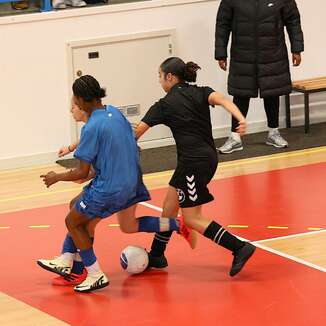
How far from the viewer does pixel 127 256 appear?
7.88 metres

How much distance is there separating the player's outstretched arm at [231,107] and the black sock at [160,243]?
1056mm

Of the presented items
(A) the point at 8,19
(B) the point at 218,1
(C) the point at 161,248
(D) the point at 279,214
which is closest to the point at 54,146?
(A) the point at 8,19

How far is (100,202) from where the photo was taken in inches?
291

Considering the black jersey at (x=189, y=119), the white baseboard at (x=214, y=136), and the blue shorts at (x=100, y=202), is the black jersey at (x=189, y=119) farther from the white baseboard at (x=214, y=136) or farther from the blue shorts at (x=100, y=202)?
the white baseboard at (x=214, y=136)

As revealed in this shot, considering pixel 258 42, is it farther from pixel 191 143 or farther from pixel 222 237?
pixel 222 237

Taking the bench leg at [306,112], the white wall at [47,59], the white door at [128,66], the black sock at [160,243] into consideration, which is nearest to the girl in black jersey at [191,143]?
the black sock at [160,243]

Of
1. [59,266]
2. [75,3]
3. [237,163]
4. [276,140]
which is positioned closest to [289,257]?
[59,266]

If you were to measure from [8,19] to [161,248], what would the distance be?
4.68 meters

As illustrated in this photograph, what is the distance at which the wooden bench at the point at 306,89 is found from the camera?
12.7m

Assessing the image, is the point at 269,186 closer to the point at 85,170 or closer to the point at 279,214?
the point at 279,214

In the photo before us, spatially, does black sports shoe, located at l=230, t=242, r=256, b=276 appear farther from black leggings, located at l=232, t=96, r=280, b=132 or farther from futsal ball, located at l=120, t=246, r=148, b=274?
black leggings, located at l=232, t=96, r=280, b=132

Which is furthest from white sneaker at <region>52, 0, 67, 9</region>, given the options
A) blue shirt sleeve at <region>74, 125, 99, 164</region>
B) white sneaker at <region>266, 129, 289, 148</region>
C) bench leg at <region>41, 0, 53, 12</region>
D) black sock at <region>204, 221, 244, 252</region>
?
black sock at <region>204, 221, 244, 252</region>

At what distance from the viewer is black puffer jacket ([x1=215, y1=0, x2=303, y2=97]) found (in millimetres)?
11859

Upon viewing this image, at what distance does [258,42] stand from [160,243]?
14.9 feet
